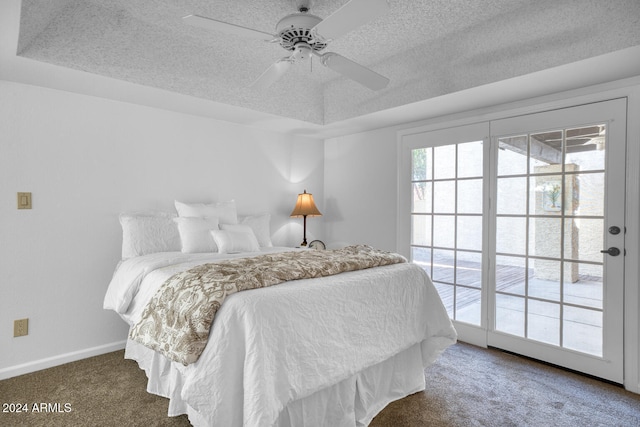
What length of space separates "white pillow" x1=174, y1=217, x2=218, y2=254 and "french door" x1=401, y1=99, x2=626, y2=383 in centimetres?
207

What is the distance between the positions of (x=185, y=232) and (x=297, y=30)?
1748 millimetres

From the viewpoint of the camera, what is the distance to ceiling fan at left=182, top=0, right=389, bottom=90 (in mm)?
1553

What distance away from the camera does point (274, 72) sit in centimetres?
229

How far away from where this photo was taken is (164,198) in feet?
10.4

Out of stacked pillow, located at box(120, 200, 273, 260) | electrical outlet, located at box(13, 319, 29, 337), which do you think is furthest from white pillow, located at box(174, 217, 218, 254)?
electrical outlet, located at box(13, 319, 29, 337)

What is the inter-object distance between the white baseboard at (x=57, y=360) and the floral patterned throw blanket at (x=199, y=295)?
4.56 ft

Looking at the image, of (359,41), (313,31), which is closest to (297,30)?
(313,31)

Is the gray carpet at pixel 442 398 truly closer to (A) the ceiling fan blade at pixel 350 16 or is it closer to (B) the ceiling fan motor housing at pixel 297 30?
(A) the ceiling fan blade at pixel 350 16

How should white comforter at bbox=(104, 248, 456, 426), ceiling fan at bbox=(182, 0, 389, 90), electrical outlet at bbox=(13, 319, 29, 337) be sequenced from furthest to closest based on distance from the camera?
electrical outlet at bbox=(13, 319, 29, 337), ceiling fan at bbox=(182, 0, 389, 90), white comforter at bbox=(104, 248, 456, 426)

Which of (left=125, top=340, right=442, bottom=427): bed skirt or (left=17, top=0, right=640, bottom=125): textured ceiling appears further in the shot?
(left=17, top=0, right=640, bottom=125): textured ceiling

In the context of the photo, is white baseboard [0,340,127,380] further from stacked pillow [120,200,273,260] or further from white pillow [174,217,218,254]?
white pillow [174,217,218,254]

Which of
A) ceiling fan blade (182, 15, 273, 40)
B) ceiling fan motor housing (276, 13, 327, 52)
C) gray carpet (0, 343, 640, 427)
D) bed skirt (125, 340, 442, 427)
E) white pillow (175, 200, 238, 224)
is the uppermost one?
ceiling fan motor housing (276, 13, 327, 52)

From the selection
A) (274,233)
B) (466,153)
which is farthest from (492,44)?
(274,233)

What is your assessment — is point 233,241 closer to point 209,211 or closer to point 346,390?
point 209,211
